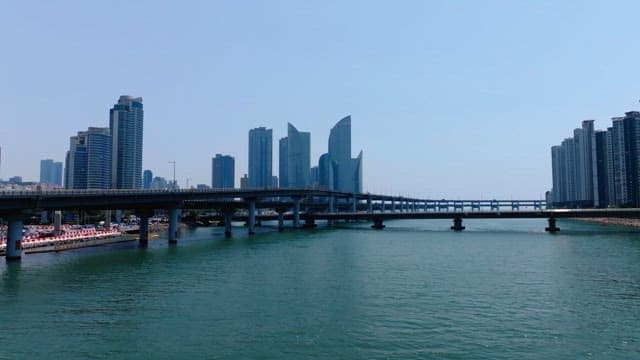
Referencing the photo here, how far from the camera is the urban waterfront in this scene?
95.5ft

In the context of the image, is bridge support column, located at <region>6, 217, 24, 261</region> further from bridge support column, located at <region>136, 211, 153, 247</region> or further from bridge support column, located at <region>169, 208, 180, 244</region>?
bridge support column, located at <region>169, 208, 180, 244</region>

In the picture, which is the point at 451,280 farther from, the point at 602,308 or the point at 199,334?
the point at 199,334

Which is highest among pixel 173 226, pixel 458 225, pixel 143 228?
pixel 173 226

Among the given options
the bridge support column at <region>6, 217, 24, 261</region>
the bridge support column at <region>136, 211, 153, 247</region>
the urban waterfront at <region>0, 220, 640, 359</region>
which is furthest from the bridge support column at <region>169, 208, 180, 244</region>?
the urban waterfront at <region>0, 220, 640, 359</region>

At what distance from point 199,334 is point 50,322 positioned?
12.7 meters

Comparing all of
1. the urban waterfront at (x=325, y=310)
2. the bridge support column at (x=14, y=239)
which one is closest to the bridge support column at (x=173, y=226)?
the bridge support column at (x=14, y=239)

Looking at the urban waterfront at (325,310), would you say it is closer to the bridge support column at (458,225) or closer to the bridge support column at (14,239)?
the bridge support column at (14,239)

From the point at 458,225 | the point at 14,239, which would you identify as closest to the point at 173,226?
the point at 14,239

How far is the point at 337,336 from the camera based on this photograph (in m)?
31.3

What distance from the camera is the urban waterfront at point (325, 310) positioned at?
1145 inches

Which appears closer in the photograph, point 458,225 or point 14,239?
point 14,239

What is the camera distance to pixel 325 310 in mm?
39000

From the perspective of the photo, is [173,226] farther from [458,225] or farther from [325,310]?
[458,225]

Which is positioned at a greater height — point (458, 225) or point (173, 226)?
point (173, 226)
